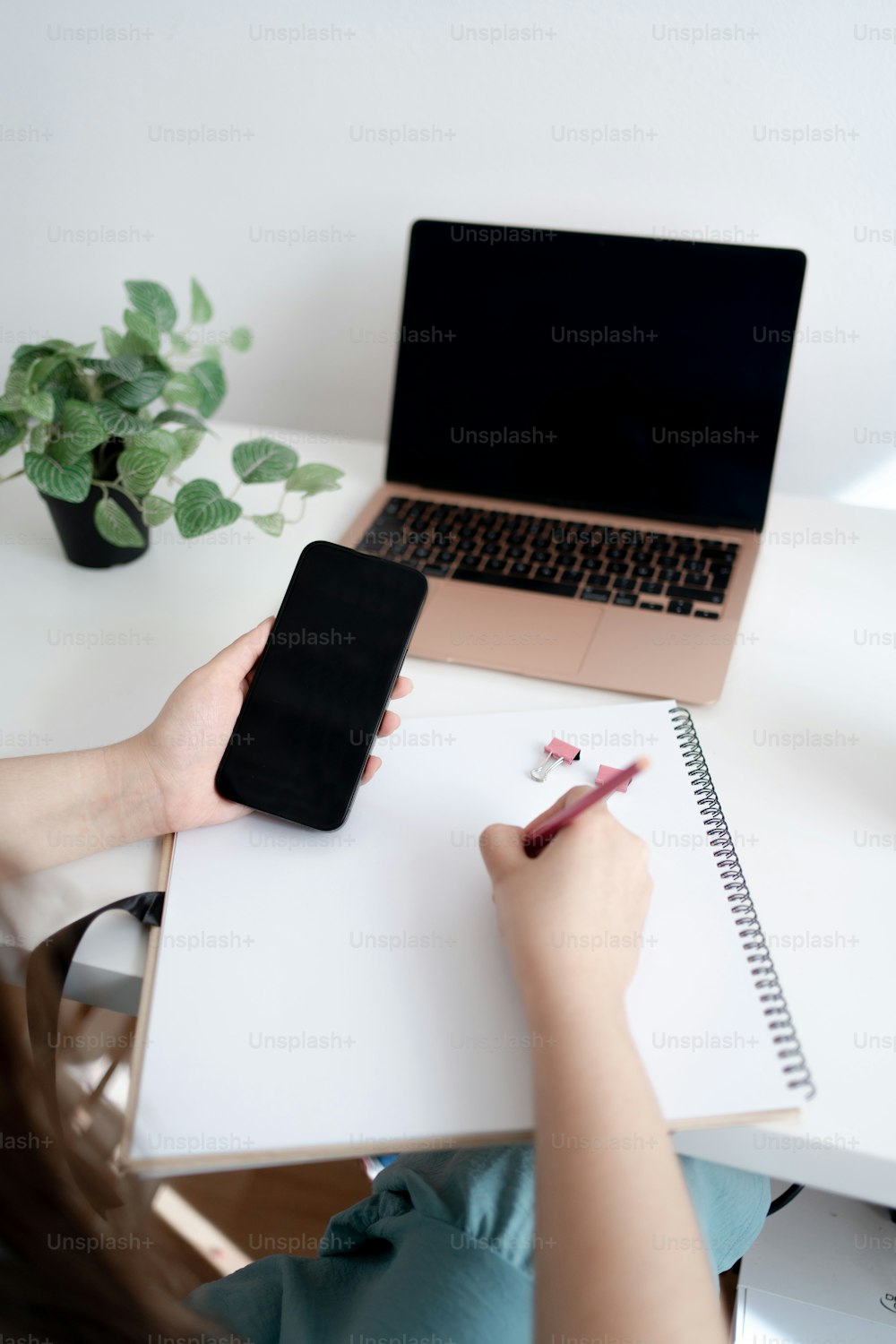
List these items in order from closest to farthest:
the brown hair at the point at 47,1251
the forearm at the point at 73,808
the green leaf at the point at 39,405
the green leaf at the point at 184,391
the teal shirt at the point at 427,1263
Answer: the brown hair at the point at 47,1251 → the teal shirt at the point at 427,1263 → the forearm at the point at 73,808 → the green leaf at the point at 39,405 → the green leaf at the point at 184,391

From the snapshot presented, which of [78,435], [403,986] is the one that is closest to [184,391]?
[78,435]

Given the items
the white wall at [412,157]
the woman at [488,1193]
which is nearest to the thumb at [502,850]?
the woman at [488,1193]

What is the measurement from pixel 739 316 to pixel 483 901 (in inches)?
25.0

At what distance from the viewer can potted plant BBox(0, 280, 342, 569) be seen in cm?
85

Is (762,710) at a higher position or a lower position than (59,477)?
lower

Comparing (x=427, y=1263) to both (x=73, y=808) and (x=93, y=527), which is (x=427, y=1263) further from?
(x=93, y=527)

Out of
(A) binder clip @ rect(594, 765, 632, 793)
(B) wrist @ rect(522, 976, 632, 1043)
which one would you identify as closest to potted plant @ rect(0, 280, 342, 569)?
(A) binder clip @ rect(594, 765, 632, 793)

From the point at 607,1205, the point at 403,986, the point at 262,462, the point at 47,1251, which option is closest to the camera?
the point at 47,1251

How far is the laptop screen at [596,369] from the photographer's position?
0.95 m

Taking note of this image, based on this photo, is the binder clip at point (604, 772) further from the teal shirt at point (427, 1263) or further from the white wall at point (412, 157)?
the white wall at point (412, 157)

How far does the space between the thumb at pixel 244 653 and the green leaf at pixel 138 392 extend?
0.99 ft

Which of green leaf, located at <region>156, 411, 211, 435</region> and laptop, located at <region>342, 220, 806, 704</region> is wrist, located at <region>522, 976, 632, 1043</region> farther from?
green leaf, located at <region>156, 411, 211, 435</region>

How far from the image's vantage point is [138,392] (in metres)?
0.88

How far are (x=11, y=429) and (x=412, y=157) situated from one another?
532 millimetres
